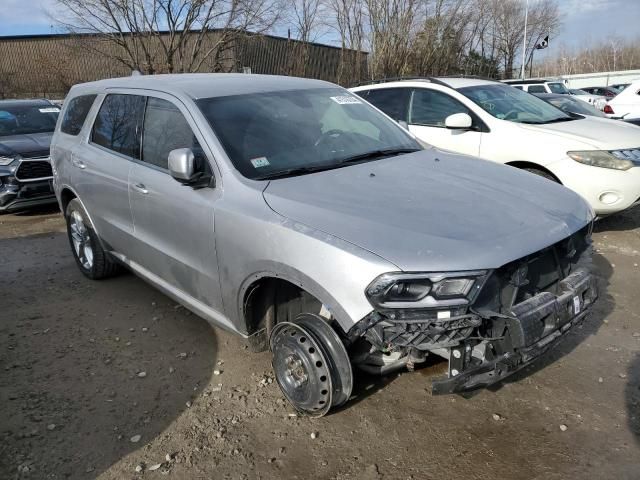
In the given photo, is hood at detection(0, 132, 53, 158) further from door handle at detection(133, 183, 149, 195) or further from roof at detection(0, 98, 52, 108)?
door handle at detection(133, 183, 149, 195)

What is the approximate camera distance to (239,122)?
3344mm

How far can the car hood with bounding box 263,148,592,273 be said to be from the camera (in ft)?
7.80

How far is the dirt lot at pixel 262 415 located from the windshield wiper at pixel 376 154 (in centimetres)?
138

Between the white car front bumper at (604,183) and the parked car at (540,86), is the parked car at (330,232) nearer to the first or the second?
the white car front bumper at (604,183)

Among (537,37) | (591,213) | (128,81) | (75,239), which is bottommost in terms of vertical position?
(75,239)

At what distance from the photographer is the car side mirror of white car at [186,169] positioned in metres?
3.00

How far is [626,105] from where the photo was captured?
12.3 meters

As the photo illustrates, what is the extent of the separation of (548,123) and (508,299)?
4.30 meters

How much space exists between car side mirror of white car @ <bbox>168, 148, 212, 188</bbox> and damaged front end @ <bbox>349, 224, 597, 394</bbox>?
4.27ft

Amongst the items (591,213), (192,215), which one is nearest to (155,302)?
(192,215)

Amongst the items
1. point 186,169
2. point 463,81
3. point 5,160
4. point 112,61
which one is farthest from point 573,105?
point 112,61

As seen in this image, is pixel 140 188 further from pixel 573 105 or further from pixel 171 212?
pixel 573 105

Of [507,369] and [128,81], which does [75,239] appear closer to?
[128,81]

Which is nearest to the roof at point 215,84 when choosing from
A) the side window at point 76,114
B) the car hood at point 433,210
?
the side window at point 76,114
